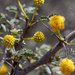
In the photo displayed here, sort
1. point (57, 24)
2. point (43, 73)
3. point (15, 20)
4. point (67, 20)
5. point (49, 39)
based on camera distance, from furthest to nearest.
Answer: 1. point (49, 39)
2. point (67, 20)
3. point (43, 73)
4. point (15, 20)
5. point (57, 24)

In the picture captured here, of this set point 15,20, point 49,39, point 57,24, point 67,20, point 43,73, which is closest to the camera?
point 57,24

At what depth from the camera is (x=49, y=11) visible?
3.25m

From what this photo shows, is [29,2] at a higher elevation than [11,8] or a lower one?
higher

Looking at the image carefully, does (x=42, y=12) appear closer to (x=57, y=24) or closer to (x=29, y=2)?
(x=29, y=2)

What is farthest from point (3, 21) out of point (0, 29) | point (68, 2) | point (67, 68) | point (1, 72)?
point (68, 2)

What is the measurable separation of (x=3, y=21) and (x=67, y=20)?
2112 mm

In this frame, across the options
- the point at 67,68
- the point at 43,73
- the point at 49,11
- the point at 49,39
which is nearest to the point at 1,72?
the point at 43,73

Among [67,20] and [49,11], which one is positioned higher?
[49,11]

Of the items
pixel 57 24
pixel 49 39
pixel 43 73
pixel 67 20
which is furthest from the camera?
pixel 49 39

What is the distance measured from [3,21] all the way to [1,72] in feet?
1.71

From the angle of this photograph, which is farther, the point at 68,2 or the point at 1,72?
the point at 68,2

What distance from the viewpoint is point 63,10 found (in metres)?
3.21

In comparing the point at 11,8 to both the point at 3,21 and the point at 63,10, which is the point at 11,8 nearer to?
the point at 3,21

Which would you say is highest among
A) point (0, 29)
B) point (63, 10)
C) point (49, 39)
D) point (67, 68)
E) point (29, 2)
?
point (29, 2)
